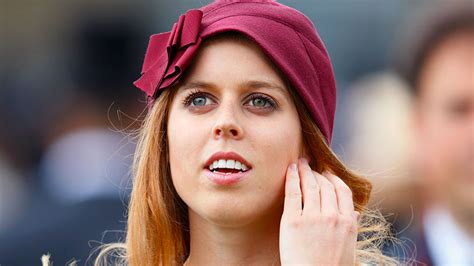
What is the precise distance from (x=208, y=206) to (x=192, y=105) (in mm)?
317

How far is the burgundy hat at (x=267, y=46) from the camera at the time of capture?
120 inches

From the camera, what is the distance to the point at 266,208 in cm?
304

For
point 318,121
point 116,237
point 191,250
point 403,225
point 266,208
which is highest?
point 318,121

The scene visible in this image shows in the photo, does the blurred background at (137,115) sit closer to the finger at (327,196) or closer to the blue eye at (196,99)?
the finger at (327,196)

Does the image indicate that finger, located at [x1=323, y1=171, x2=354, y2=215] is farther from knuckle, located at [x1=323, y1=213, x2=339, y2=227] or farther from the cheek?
the cheek

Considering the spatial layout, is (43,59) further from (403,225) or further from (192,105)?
(192,105)

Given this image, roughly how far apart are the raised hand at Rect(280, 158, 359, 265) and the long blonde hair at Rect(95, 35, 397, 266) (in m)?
0.11

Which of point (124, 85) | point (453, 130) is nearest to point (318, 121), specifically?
point (453, 130)

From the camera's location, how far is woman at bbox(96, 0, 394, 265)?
296 cm

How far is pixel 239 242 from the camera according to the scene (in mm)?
3115

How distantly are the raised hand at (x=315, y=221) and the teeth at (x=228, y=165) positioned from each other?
0.17 meters

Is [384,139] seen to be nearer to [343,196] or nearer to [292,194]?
[343,196]

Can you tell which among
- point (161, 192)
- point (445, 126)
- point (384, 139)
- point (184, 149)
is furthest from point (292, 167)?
point (384, 139)

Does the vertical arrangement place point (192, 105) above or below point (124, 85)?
above
